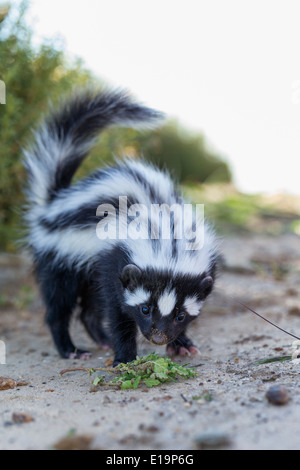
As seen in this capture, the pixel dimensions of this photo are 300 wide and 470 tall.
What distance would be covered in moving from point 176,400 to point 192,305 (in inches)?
40.6

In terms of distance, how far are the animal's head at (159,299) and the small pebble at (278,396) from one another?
3.29 feet

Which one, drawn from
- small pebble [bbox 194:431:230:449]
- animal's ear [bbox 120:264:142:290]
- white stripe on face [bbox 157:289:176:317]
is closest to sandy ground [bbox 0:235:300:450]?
small pebble [bbox 194:431:230:449]

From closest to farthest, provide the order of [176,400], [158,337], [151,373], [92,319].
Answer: [176,400] → [151,373] → [158,337] → [92,319]

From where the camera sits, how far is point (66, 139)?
517cm

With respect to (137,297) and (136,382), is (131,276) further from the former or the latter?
(136,382)

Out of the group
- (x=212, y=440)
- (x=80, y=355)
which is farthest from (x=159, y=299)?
(x=80, y=355)

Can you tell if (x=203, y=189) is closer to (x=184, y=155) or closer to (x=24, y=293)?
(x=184, y=155)

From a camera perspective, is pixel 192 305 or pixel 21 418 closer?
pixel 21 418

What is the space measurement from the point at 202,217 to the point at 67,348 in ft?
5.87

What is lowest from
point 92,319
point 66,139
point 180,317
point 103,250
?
point 92,319
